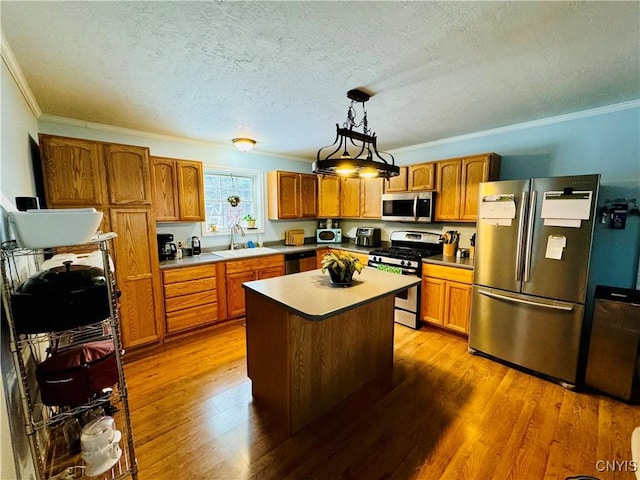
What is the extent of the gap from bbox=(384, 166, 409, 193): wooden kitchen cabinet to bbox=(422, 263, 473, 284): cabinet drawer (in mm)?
1189

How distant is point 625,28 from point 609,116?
5.12 feet

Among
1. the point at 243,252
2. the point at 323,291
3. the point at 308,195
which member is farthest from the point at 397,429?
the point at 308,195

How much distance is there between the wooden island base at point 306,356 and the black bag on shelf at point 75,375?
36.2 inches

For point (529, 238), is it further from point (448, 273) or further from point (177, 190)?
point (177, 190)

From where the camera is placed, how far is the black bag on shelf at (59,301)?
3.79 ft

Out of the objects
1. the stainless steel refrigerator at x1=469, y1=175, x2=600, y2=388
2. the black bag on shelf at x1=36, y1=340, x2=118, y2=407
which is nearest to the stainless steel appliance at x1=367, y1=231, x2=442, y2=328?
the stainless steel refrigerator at x1=469, y1=175, x2=600, y2=388

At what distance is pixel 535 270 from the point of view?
8.04 feet

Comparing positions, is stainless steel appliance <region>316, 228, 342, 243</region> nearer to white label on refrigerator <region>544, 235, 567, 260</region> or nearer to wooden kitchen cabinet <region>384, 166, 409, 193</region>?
wooden kitchen cabinet <region>384, 166, 409, 193</region>

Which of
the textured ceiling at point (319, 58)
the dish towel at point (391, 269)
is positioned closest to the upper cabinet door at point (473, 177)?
the textured ceiling at point (319, 58)

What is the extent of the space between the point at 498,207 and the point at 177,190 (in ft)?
11.8

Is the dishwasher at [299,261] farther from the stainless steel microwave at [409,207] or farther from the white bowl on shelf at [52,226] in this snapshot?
the white bowl on shelf at [52,226]

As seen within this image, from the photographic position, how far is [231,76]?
1.93 m

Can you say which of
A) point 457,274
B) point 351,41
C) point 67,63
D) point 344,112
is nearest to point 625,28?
point 351,41

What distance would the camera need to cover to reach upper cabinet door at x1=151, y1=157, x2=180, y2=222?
10.6ft
